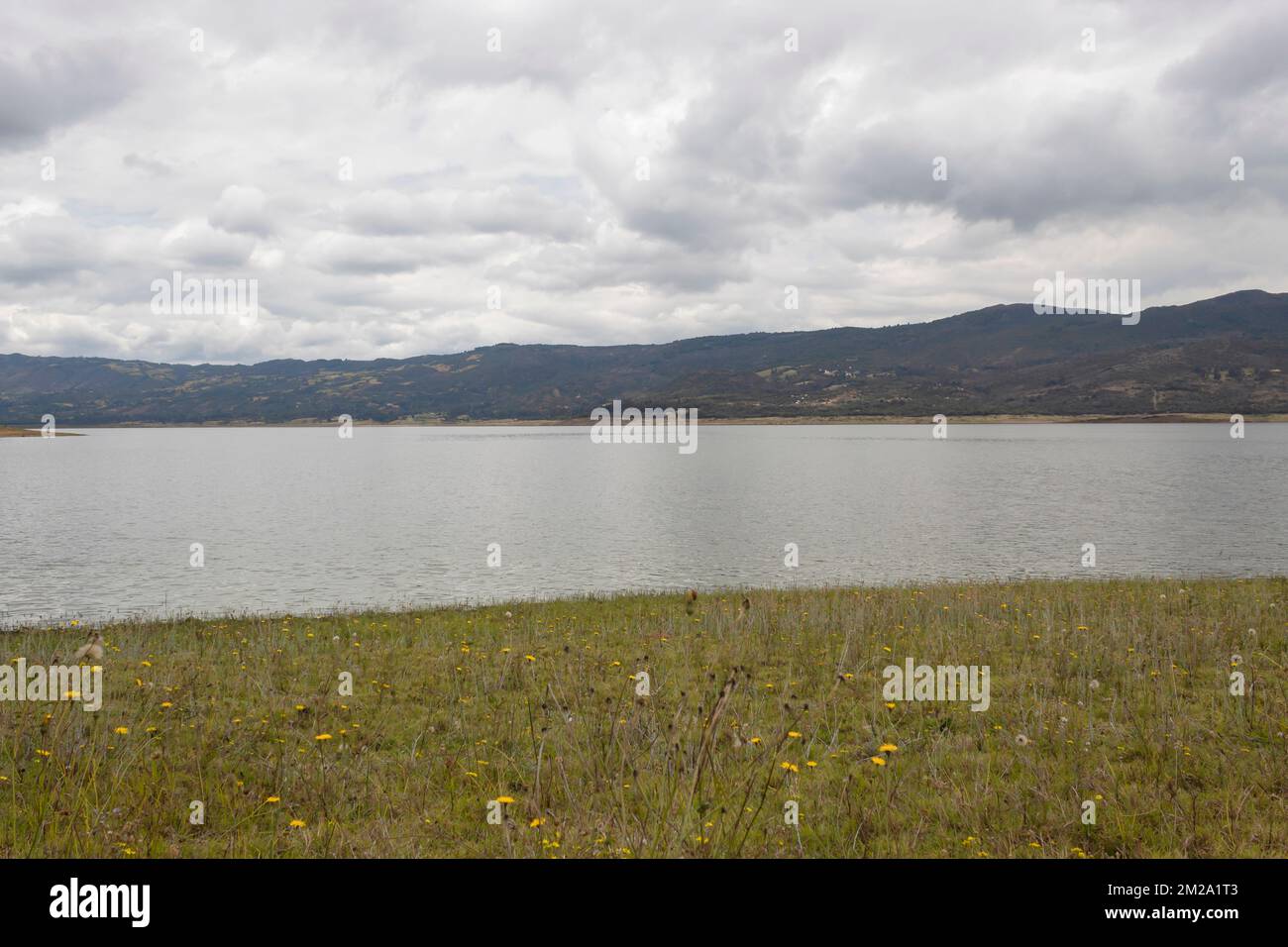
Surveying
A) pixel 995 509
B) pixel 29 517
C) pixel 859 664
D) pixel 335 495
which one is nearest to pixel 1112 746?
pixel 859 664

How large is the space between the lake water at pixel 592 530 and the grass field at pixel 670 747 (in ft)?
49.7

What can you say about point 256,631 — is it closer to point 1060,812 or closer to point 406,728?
point 406,728

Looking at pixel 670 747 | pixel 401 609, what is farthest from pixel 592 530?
pixel 670 747

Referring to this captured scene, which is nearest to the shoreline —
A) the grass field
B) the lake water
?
the lake water

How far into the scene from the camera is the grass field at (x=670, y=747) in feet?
Answer: 23.9

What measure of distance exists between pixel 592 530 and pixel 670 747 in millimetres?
41527

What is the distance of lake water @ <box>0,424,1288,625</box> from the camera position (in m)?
33.3

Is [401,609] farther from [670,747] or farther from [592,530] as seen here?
[592,530]

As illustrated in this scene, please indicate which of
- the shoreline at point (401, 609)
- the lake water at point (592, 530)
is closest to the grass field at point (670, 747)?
the shoreline at point (401, 609)

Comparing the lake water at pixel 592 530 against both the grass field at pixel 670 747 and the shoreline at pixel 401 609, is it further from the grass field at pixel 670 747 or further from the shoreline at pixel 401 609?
the grass field at pixel 670 747

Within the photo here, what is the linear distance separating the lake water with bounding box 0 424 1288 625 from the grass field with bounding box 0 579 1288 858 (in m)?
15.1
